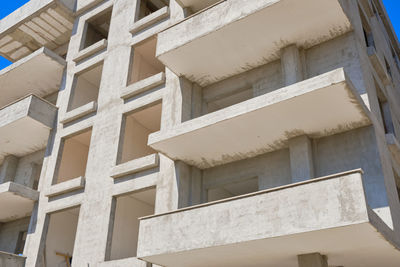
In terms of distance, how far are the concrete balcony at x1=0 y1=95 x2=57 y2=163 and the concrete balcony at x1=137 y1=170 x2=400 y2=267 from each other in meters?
9.85

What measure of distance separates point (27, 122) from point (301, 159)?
12947mm

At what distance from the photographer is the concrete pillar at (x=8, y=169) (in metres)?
21.5

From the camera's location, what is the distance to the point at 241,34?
14.1 m

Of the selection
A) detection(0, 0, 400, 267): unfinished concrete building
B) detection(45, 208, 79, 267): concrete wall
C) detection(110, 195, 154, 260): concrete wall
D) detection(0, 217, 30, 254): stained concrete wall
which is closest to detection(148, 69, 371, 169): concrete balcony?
detection(0, 0, 400, 267): unfinished concrete building

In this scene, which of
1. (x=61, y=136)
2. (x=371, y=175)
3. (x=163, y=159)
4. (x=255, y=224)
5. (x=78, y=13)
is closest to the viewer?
(x=255, y=224)

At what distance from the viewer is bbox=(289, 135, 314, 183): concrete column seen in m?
12.3

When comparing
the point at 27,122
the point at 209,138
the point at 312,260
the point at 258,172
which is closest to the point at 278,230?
the point at 312,260

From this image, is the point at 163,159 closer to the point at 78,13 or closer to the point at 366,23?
the point at 366,23

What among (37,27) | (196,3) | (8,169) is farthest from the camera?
(37,27)

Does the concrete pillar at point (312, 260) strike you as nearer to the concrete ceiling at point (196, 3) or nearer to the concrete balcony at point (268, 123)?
the concrete balcony at point (268, 123)

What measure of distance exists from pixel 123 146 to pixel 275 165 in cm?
668

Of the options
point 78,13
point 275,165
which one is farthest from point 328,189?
point 78,13

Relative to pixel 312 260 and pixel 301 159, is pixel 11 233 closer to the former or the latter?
pixel 301 159

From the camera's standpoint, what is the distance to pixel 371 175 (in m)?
11.5
